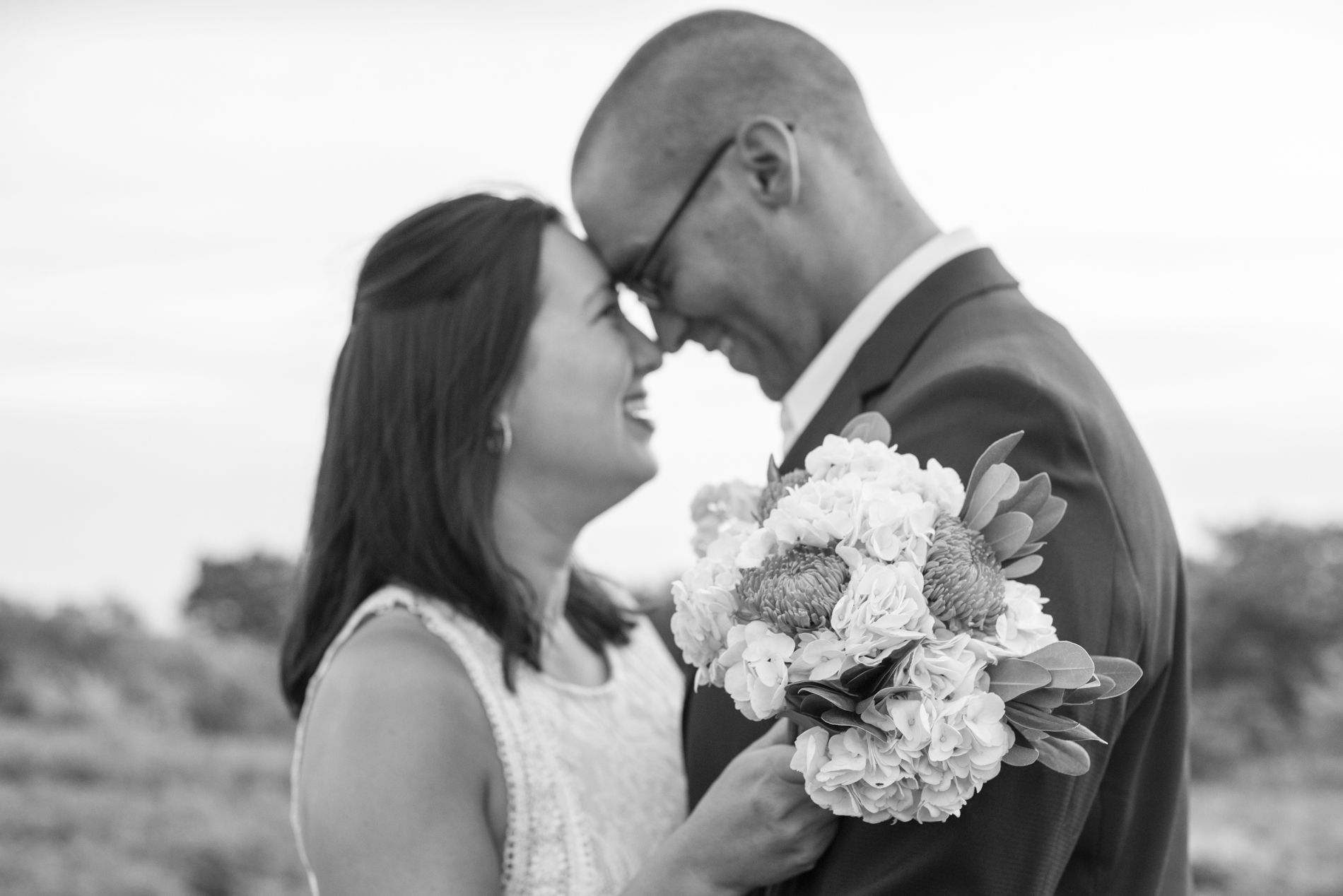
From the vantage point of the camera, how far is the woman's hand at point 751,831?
225 cm

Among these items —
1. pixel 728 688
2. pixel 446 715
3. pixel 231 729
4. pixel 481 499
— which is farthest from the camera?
pixel 231 729

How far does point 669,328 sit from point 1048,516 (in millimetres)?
1725

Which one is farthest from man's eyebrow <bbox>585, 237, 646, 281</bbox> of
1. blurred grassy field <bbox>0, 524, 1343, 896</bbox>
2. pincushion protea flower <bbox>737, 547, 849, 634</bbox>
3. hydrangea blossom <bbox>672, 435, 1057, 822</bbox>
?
blurred grassy field <bbox>0, 524, 1343, 896</bbox>

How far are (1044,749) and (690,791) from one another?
1319mm

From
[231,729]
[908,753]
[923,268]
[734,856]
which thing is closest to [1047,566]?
[908,753]

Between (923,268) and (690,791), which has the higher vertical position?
(923,268)

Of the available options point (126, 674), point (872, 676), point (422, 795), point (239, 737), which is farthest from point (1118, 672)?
point (126, 674)

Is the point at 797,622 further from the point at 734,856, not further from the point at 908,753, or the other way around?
the point at 734,856

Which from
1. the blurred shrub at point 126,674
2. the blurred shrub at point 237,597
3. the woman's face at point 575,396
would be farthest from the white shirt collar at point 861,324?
the blurred shrub at point 237,597

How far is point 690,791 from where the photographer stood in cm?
307

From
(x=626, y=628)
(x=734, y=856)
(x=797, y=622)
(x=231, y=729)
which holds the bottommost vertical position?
(x=231, y=729)

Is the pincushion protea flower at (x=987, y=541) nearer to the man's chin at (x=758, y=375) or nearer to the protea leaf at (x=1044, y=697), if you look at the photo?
the protea leaf at (x=1044, y=697)

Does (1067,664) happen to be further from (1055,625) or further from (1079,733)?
(1055,625)

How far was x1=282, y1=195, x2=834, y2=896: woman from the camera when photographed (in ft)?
9.07
